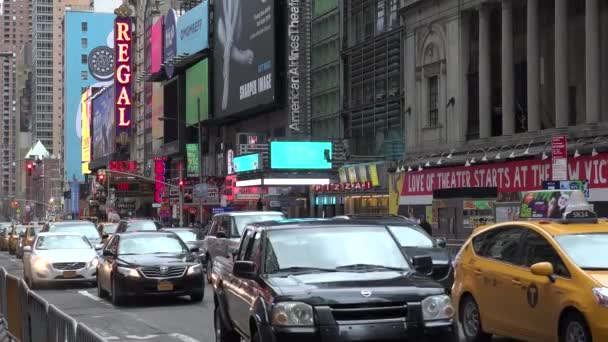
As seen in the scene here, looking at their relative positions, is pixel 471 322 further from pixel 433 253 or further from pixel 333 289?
pixel 433 253

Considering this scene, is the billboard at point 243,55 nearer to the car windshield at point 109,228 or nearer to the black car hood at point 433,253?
the car windshield at point 109,228

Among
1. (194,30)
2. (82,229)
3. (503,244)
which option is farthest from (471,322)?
(194,30)

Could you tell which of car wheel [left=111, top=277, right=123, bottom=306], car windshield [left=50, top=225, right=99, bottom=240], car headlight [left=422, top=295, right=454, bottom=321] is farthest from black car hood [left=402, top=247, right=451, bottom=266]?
car windshield [left=50, top=225, right=99, bottom=240]

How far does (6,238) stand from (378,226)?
144 feet

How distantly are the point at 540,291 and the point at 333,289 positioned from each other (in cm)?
288

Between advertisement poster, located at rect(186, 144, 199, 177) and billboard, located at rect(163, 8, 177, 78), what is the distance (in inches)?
389

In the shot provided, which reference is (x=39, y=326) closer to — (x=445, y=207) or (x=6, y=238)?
(x=445, y=207)

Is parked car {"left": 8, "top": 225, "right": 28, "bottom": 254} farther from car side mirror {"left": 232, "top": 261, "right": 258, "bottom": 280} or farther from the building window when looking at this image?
car side mirror {"left": 232, "top": 261, "right": 258, "bottom": 280}

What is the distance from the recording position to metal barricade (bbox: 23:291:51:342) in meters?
8.17

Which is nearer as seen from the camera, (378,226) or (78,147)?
(378,226)

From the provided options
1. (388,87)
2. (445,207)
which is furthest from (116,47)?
(445,207)

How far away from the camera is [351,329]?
8.07 m

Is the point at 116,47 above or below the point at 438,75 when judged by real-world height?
above

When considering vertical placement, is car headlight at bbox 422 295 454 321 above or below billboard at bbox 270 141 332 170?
below
